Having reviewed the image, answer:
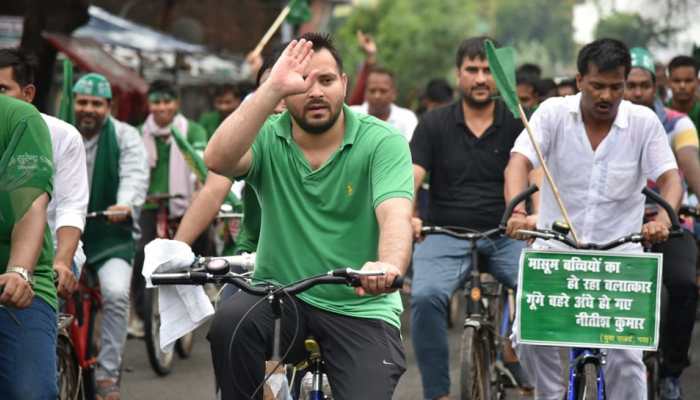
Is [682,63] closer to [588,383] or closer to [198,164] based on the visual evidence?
[198,164]

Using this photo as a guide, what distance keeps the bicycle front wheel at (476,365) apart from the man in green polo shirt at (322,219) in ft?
6.86

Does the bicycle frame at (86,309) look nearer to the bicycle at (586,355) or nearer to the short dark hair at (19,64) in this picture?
the short dark hair at (19,64)

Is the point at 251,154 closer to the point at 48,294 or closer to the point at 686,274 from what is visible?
the point at 48,294

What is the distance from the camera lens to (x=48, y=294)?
572 centimetres

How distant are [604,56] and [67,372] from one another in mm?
2959

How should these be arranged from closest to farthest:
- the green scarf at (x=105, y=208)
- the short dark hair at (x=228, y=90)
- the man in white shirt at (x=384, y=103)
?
1. the green scarf at (x=105, y=208)
2. the man in white shirt at (x=384, y=103)
3. the short dark hair at (x=228, y=90)

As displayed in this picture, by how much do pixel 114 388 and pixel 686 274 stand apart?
11.2 feet

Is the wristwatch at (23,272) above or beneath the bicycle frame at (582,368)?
above

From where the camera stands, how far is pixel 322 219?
17.6ft

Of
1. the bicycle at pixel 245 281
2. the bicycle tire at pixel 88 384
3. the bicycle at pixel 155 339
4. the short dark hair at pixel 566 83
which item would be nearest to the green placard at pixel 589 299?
the bicycle at pixel 245 281

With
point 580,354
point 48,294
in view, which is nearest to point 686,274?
point 580,354

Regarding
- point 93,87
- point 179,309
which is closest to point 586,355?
point 179,309

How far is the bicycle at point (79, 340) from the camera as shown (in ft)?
22.9

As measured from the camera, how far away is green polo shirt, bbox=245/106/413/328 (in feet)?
17.5
